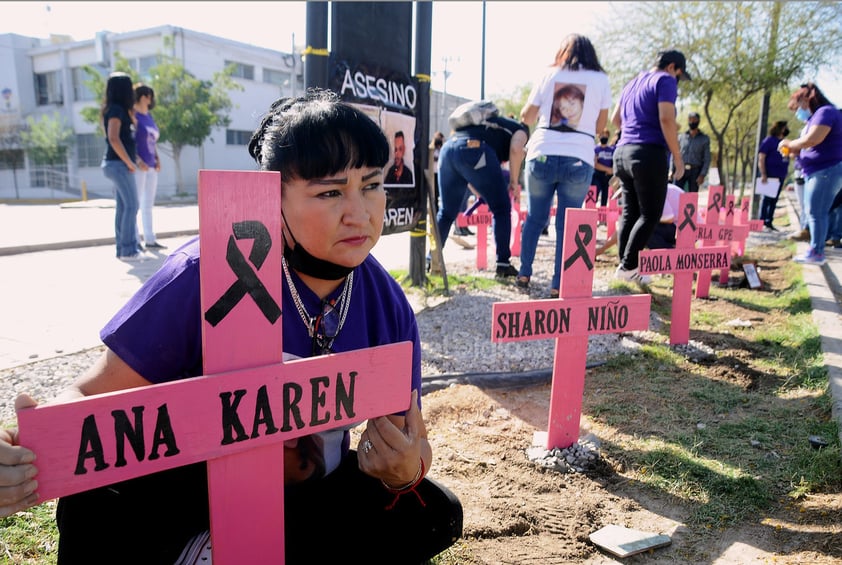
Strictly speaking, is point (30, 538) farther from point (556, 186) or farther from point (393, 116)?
point (556, 186)

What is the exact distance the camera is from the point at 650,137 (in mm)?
4566

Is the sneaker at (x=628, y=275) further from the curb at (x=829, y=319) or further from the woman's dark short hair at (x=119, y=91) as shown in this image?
the woman's dark short hair at (x=119, y=91)

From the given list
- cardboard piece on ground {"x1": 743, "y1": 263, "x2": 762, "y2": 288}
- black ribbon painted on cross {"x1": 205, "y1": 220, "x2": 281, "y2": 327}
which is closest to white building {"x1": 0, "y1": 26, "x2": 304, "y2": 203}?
cardboard piece on ground {"x1": 743, "y1": 263, "x2": 762, "y2": 288}

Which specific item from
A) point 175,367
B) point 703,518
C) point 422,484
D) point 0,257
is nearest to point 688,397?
point 703,518

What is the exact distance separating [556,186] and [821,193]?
3.29 m

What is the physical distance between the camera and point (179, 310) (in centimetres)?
129

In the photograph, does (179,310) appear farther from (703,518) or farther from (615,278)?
(615,278)

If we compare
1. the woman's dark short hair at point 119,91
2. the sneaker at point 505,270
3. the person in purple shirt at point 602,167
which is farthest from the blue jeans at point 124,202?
the person in purple shirt at point 602,167

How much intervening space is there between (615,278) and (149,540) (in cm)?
468

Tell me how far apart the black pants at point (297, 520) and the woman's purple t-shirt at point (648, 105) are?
3.79m

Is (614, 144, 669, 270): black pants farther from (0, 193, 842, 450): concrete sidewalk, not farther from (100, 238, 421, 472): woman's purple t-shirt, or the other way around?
(100, 238, 421, 472): woman's purple t-shirt

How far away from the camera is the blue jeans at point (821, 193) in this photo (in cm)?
602

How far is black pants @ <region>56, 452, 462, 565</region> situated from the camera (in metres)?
1.28

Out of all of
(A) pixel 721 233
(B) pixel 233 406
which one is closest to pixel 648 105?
(A) pixel 721 233
